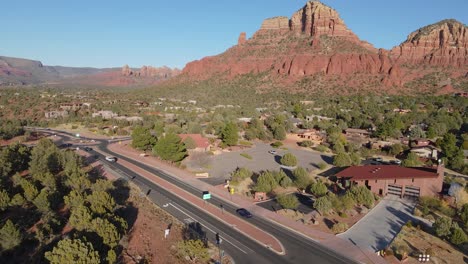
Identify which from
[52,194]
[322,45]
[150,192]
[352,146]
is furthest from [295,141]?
[322,45]

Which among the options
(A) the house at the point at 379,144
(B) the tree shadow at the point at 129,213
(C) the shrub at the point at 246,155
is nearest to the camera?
(B) the tree shadow at the point at 129,213

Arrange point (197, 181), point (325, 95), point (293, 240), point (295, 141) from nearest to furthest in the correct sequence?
point (293, 240) < point (197, 181) < point (295, 141) < point (325, 95)

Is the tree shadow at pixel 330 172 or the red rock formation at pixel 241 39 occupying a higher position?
the red rock formation at pixel 241 39

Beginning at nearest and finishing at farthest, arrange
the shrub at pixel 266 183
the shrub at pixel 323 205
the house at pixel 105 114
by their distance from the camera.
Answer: the shrub at pixel 323 205, the shrub at pixel 266 183, the house at pixel 105 114

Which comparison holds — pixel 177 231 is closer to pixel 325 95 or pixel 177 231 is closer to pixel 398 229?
pixel 398 229

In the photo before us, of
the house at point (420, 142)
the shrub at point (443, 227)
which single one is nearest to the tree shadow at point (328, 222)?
the shrub at point (443, 227)

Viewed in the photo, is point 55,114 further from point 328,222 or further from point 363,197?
point 363,197

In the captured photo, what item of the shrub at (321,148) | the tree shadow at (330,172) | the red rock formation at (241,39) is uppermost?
the red rock formation at (241,39)

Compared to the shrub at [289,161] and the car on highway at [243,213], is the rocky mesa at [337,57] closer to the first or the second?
the shrub at [289,161]
